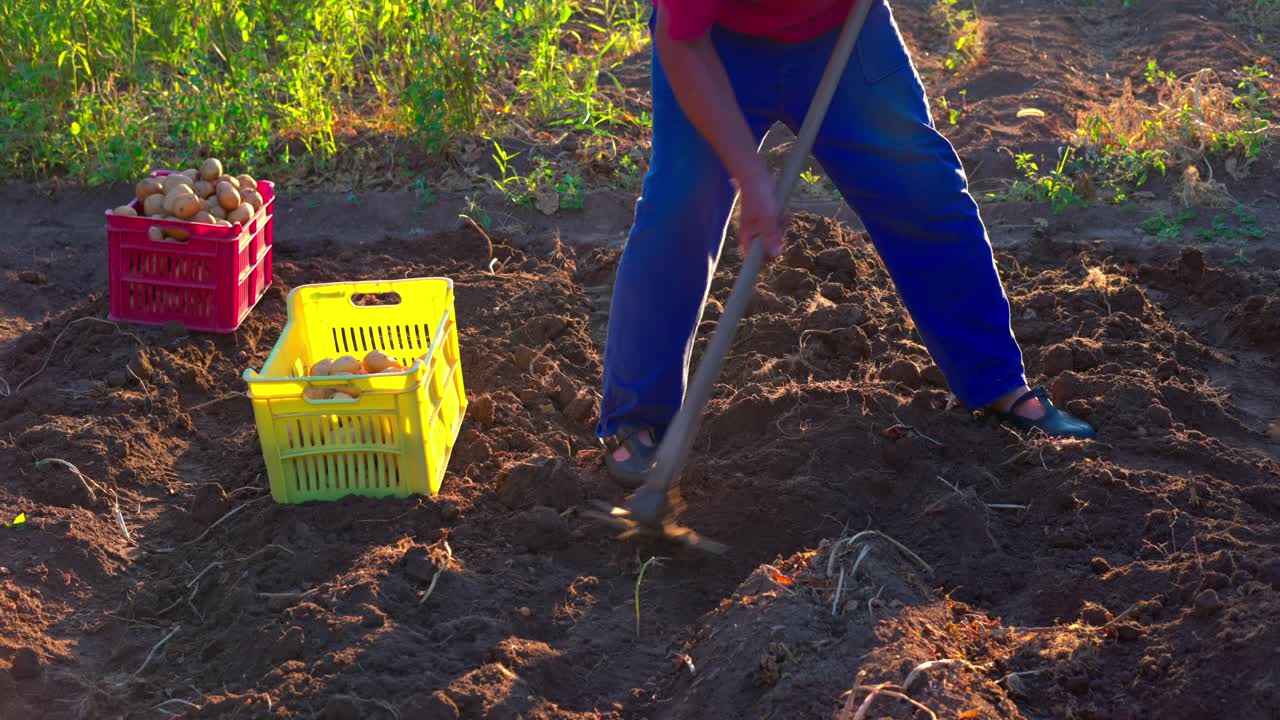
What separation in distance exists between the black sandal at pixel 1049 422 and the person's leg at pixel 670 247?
91 centimetres

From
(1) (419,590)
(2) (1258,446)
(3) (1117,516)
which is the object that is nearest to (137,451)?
(1) (419,590)

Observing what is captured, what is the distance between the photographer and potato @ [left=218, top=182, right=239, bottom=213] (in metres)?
4.21

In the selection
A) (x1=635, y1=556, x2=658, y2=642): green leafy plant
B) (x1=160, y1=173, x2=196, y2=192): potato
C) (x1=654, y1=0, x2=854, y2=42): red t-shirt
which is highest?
(x1=654, y1=0, x2=854, y2=42): red t-shirt

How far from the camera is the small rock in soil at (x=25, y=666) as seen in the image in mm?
2707

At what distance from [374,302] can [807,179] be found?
1.94m

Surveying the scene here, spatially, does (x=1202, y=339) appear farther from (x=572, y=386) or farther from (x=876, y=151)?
(x=572, y=386)

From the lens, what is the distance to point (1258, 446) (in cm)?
344

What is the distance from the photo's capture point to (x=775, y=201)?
274cm

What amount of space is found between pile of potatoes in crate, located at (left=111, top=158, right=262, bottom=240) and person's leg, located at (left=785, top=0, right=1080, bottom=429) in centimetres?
207

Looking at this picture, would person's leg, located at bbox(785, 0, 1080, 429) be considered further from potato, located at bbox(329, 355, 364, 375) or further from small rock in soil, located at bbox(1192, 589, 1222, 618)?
potato, located at bbox(329, 355, 364, 375)

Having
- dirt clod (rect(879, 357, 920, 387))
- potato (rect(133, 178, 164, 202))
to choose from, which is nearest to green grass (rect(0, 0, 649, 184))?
potato (rect(133, 178, 164, 202))

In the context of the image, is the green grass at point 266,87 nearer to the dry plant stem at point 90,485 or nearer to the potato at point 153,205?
the potato at point 153,205

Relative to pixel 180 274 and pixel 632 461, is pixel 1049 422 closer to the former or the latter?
pixel 632 461

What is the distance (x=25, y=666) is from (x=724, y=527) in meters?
1.61
